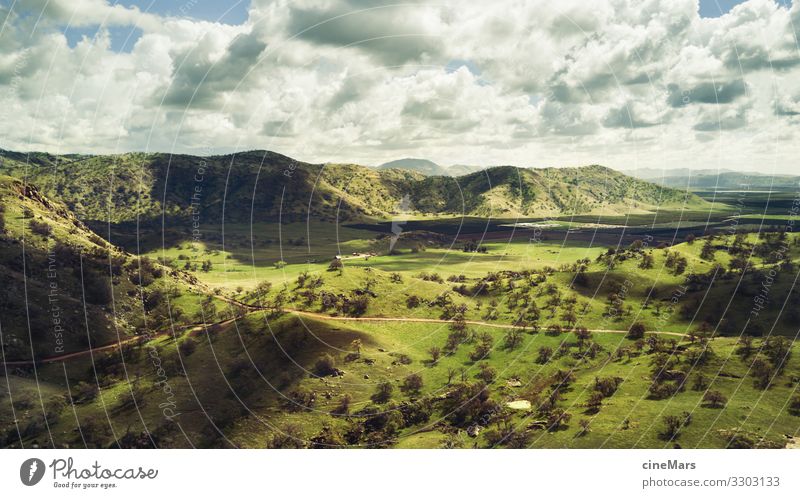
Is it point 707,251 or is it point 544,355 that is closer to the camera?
point 544,355

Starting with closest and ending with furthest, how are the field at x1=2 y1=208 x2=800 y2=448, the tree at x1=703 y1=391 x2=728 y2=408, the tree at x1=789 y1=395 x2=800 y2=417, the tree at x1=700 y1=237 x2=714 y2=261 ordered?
the tree at x1=789 y1=395 x2=800 y2=417 → the tree at x1=703 y1=391 x2=728 y2=408 → the field at x1=2 y1=208 x2=800 y2=448 → the tree at x1=700 y1=237 x2=714 y2=261

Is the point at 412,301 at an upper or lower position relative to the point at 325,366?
upper

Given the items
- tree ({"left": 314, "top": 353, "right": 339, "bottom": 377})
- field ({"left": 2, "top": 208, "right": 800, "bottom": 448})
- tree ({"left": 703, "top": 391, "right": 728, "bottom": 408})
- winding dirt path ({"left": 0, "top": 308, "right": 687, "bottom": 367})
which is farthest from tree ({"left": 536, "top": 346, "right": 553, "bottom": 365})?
tree ({"left": 314, "top": 353, "right": 339, "bottom": 377})

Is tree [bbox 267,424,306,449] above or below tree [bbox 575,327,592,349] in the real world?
below

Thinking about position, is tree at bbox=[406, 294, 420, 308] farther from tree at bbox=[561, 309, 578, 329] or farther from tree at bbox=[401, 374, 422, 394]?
tree at bbox=[401, 374, 422, 394]

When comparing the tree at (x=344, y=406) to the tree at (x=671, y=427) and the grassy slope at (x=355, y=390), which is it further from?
the tree at (x=671, y=427)

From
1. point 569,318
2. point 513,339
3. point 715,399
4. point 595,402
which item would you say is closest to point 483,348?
point 513,339

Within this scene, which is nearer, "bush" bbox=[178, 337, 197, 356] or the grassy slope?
the grassy slope

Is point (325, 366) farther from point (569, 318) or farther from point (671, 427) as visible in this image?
point (569, 318)
